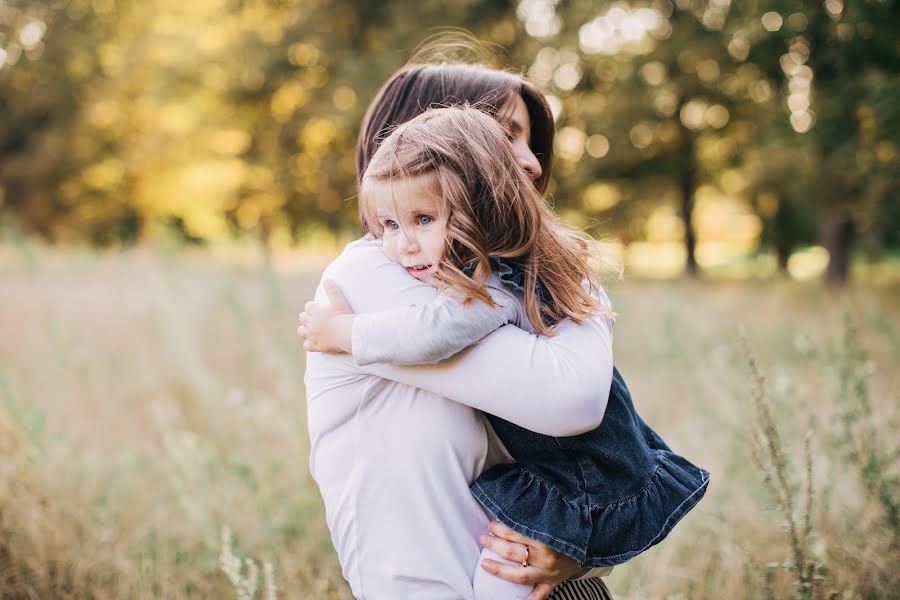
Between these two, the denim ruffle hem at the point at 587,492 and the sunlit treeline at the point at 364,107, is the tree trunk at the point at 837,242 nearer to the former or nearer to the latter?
the sunlit treeline at the point at 364,107

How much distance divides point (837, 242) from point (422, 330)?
41.8 feet

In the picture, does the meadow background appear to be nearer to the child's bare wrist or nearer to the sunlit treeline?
the sunlit treeline

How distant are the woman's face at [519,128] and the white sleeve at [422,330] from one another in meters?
0.60

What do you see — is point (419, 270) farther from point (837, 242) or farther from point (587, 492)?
point (837, 242)

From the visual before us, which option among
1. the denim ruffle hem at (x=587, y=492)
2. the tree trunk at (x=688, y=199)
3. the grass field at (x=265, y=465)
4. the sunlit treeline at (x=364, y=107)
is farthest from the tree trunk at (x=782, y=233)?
the denim ruffle hem at (x=587, y=492)

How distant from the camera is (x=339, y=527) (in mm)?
1278

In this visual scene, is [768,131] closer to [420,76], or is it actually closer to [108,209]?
[420,76]

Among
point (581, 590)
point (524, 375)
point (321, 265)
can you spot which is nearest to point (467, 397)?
point (524, 375)

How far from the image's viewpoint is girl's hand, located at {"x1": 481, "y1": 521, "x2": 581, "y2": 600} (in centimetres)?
122

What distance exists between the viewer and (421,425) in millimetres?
1219

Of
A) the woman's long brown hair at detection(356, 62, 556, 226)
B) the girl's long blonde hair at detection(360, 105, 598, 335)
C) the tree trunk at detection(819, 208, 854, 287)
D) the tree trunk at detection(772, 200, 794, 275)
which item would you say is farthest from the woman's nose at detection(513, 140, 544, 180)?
the tree trunk at detection(772, 200, 794, 275)

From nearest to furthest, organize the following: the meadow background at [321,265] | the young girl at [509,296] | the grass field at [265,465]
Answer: the young girl at [509,296] → the grass field at [265,465] → the meadow background at [321,265]

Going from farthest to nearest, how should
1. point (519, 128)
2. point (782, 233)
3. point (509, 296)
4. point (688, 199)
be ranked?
point (782, 233)
point (688, 199)
point (519, 128)
point (509, 296)

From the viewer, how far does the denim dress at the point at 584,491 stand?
1.25 meters
